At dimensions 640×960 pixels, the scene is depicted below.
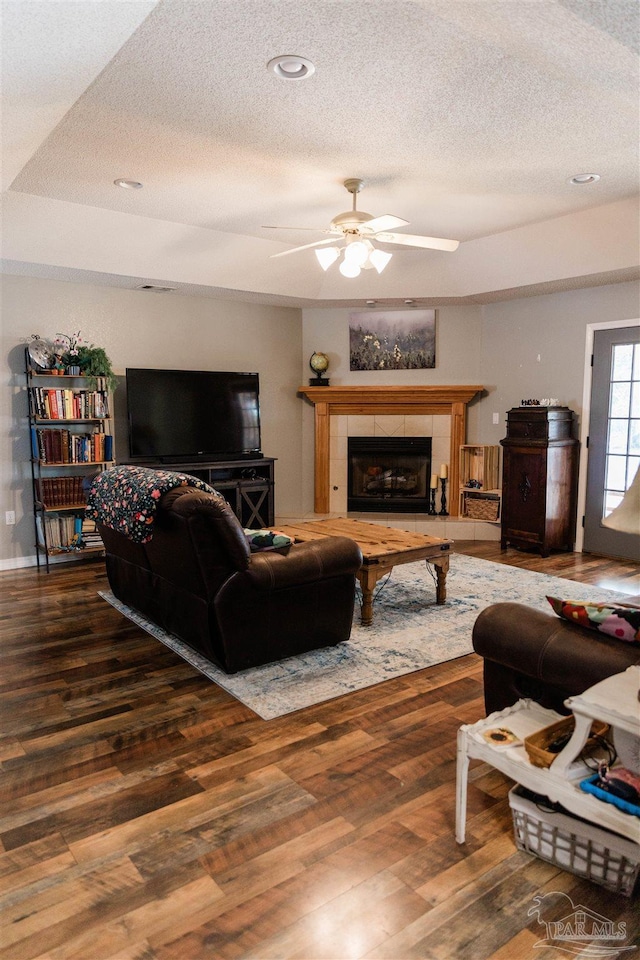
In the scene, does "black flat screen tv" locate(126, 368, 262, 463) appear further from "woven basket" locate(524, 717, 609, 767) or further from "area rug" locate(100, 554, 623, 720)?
"woven basket" locate(524, 717, 609, 767)

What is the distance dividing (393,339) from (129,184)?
3534 mm

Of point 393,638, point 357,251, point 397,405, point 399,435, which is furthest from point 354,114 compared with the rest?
point 399,435

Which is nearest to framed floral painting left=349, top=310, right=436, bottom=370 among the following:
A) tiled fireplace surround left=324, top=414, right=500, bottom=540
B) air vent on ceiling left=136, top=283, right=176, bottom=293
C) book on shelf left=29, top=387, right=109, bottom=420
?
tiled fireplace surround left=324, top=414, right=500, bottom=540

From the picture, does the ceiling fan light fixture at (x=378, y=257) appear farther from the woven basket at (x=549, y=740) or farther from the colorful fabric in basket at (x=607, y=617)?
the woven basket at (x=549, y=740)

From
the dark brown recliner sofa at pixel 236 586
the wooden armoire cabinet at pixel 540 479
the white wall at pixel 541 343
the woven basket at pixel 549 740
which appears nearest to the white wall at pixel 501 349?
the white wall at pixel 541 343

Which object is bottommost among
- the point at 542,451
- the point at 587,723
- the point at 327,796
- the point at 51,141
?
the point at 327,796

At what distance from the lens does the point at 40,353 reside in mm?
5215

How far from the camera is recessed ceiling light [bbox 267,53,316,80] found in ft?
8.86

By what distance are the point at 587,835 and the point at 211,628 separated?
192cm

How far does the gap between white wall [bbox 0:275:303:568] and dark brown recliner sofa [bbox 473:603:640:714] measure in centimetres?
461

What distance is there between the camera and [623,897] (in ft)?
5.79

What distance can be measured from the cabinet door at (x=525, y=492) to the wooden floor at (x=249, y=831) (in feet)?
10.0

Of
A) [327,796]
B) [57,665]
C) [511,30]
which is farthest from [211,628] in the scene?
[511,30]

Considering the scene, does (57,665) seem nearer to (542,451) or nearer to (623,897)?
(623,897)
